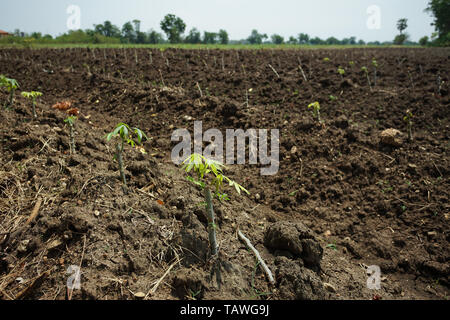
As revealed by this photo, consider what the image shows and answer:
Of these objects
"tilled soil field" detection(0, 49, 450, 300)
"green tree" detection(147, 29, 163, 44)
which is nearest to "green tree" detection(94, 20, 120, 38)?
"green tree" detection(147, 29, 163, 44)

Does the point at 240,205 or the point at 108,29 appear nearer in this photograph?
the point at 240,205

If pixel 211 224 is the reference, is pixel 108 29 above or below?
above

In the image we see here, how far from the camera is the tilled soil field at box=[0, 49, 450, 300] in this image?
1.94 metres

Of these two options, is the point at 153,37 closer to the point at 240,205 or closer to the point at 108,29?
the point at 108,29

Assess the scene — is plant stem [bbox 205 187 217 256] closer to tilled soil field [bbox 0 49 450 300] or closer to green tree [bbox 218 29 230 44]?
tilled soil field [bbox 0 49 450 300]

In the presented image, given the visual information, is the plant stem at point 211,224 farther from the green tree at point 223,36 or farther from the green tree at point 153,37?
the green tree at point 223,36

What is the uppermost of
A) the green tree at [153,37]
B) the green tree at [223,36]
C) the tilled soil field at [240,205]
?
the green tree at [223,36]

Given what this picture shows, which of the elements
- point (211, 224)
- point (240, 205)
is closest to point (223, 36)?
point (240, 205)

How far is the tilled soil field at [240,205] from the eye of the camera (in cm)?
194

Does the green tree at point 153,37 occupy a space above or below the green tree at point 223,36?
below

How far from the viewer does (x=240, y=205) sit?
313 cm

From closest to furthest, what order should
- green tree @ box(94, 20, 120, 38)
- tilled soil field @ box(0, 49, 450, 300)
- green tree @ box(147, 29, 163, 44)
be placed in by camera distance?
tilled soil field @ box(0, 49, 450, 300), green tree @ box(147, 29, 163, 44), green tree @ box(94, 20, 120, 38)

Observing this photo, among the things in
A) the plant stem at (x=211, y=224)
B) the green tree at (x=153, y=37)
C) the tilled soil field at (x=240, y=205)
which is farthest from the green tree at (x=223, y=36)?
the plant stem at (x=211, y=224)
